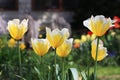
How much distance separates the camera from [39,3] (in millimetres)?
20688

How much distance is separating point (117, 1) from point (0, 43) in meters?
11.4

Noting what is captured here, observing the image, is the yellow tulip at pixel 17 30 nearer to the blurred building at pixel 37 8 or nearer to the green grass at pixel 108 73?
the green grass at pixel 108 73

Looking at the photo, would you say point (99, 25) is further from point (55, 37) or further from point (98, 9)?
point (98, 9)

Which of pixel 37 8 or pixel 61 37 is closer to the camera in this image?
pixel 61 37

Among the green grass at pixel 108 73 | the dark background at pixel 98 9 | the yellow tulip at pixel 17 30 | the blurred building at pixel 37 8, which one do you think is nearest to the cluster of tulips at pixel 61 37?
the yellow tulip at pixel 17 30

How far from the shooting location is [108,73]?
405 inches

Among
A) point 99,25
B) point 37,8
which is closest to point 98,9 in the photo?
point 37,8

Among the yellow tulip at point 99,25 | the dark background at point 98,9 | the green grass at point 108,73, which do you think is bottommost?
the green grass at point 108,73

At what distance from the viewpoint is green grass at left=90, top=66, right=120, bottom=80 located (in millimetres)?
9812

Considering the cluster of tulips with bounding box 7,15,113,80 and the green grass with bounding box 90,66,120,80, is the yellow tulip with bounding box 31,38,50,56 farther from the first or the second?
the green grass with bounding box 90,66,120,80

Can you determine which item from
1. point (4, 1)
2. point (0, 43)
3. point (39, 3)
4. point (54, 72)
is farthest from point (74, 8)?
point (54, 72)

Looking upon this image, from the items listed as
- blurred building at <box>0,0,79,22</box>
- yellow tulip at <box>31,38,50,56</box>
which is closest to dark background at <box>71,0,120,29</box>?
blurred building at <box>0,0,79,22</box>

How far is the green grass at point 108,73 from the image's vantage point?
9812 mm

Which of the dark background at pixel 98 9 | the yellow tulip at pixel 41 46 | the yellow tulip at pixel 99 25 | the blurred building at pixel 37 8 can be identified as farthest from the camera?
the blurred building at pixel 37 8
